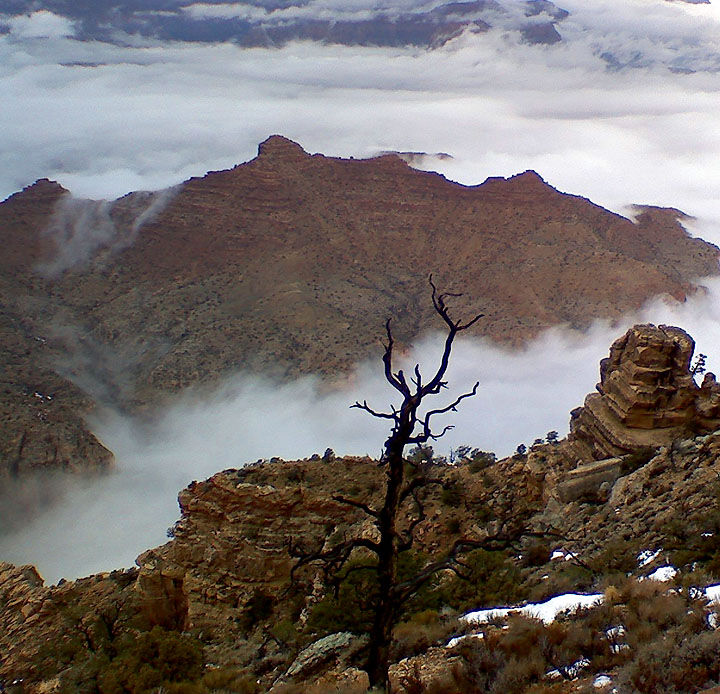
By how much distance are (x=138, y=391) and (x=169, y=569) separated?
60.0 metres

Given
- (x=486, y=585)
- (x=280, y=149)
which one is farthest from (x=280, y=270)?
(x=486, y=585)

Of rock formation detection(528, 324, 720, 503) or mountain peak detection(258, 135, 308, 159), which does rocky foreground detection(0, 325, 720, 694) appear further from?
mountain peak detection(258, 135, 308, 159)

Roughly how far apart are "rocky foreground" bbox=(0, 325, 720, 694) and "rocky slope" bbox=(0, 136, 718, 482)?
41.8m

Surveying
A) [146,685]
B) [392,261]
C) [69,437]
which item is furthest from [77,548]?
[392,261]

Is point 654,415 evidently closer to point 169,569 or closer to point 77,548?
point 169,569

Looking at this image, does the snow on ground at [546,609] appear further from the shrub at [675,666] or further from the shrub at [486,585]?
the shrub at [675,666]

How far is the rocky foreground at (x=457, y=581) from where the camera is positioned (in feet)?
31.9

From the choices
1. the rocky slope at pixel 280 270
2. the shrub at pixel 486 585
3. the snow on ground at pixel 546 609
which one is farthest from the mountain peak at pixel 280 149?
the snow on ground at pixel 546 609

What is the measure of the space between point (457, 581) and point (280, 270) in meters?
79.9

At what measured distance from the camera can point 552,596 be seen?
1305cm

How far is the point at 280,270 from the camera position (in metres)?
93.7

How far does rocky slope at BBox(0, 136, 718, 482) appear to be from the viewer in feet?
261

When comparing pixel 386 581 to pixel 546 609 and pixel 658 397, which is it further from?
pixel 658 397

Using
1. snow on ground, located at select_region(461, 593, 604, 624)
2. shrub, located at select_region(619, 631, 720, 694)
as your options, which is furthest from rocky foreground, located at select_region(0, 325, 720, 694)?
snow on ground, located at select_region(461, 593, 604, 624)
